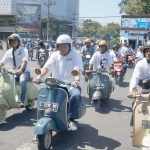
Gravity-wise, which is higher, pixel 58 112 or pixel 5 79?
pixel 5 79

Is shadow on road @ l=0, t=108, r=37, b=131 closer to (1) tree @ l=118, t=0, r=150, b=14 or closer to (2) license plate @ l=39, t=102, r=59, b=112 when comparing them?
(2) license plate @ l=39, t=102, r=59, b=112

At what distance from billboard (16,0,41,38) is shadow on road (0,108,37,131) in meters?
58.8

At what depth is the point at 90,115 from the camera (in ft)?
21.2

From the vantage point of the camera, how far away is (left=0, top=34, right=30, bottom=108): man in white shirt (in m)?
5.90

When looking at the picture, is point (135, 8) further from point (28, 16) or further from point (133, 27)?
point (28, 16)

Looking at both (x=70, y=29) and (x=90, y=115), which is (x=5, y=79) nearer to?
(x=90, y=115)

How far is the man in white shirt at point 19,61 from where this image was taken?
5.90 metres

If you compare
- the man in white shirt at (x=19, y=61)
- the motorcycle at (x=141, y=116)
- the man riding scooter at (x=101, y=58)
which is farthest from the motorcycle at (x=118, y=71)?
the motorcycle at (x=141, y=116)

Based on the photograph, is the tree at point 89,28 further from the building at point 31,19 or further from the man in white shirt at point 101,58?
the man in white shirt at point 101,58

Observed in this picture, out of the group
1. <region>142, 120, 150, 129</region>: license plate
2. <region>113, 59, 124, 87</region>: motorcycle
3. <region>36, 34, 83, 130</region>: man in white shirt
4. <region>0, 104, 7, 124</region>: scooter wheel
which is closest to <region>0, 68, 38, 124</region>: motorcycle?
<region>0, 104, 7, 124</region>: scooter wheel

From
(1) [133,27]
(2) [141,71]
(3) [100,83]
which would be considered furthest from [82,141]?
(1) [133,27]

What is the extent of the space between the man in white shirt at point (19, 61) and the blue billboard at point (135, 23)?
34.9 m

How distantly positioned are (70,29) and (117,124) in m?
75.3

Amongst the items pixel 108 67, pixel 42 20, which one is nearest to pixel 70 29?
pixel 42 20
